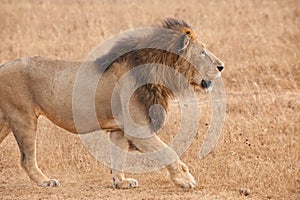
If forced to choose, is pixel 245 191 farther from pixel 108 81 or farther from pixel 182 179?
pixel 108 81

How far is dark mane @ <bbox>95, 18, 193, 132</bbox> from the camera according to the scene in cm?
644

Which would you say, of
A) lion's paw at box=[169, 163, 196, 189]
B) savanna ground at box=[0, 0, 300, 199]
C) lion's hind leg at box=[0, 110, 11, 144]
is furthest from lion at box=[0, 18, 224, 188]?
savanna ground at box=[0, 0, 300, 199]

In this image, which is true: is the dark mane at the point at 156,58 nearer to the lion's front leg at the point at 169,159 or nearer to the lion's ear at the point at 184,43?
the lion's ear at the point at 184,43

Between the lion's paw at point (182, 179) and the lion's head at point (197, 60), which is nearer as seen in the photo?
the lion's paw at point (182, 179)

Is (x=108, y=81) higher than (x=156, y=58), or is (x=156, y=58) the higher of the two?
(x=156, y=58)

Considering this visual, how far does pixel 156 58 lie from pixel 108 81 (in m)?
0.49

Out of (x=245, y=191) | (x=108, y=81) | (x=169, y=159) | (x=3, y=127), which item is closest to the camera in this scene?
(x=169, y=159)

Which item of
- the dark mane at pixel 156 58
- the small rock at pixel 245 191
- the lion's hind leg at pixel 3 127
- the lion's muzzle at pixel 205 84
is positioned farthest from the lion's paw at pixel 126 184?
the lion's hind leg at pixel 3 127

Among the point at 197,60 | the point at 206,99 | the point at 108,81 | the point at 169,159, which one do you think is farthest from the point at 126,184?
the point at 206,99

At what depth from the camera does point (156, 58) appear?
6.54 m

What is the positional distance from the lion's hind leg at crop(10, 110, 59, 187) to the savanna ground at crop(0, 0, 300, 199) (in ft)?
0.36

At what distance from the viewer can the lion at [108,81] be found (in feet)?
21.3

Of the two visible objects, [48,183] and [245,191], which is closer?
[245,191]

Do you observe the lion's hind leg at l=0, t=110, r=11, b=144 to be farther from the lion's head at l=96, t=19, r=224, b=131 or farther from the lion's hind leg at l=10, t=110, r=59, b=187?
the lion's head at l=96, t=19, r=224, b=131
